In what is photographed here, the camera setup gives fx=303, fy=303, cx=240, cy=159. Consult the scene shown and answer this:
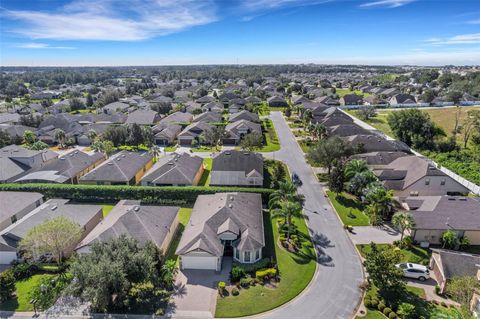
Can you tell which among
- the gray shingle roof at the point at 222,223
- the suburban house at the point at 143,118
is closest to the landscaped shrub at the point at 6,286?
the gray shingle roof at the point at 222,223

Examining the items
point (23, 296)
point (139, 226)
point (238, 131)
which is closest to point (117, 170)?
point (139, 226)

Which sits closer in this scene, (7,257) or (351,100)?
(7,257)

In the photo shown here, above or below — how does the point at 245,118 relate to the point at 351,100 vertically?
below

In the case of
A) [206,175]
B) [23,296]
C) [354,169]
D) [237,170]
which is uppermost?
[354,169]

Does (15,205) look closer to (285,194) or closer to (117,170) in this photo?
(117,170)

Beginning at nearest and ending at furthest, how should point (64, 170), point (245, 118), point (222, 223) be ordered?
1. point (222, 223)
2. point (64, 170)
3. point (245, 118)

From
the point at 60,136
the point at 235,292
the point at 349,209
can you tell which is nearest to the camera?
the point at 235,292

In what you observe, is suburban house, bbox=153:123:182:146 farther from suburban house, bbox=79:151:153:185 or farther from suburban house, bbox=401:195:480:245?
suburban house, bbox=401:195:480:245

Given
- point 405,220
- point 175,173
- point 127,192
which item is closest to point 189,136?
point 175,173

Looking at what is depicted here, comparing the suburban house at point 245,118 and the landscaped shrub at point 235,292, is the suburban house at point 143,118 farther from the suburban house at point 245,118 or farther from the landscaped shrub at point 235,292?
the landscaped shrub at point 235,292
